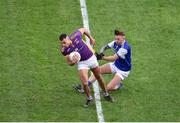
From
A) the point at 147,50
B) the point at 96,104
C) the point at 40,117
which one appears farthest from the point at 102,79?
the point at 147,50

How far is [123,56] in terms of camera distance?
16.9 meters

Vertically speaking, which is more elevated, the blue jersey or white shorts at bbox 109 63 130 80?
the blue jersey

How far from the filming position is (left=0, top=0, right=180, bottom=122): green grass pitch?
638 inches

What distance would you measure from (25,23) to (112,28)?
2.70 meters

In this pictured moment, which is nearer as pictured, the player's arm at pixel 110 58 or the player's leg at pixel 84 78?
the player's leg at pixel 84 78

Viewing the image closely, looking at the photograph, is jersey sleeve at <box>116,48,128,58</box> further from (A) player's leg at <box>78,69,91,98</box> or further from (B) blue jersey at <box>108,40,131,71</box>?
(A) player's leg at <box>78,69,91,98</box>

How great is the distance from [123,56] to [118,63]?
46 cm

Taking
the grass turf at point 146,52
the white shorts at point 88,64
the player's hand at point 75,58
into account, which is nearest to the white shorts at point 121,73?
the grass turf at point 146,52

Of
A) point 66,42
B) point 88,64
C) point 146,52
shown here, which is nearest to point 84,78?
point 88,64

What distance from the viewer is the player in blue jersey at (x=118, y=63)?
16.8 meters

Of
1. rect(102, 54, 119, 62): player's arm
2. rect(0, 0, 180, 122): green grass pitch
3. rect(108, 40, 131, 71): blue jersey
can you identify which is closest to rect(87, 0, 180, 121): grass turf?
rect(0, 0, 180, 122): green grass pitch

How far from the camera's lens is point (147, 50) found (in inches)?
752

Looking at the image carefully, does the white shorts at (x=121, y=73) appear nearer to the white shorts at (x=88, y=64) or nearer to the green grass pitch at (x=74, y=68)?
the green grass pitch at (x=74, y=68)

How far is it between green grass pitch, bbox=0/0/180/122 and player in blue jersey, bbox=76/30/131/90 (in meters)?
0.31
